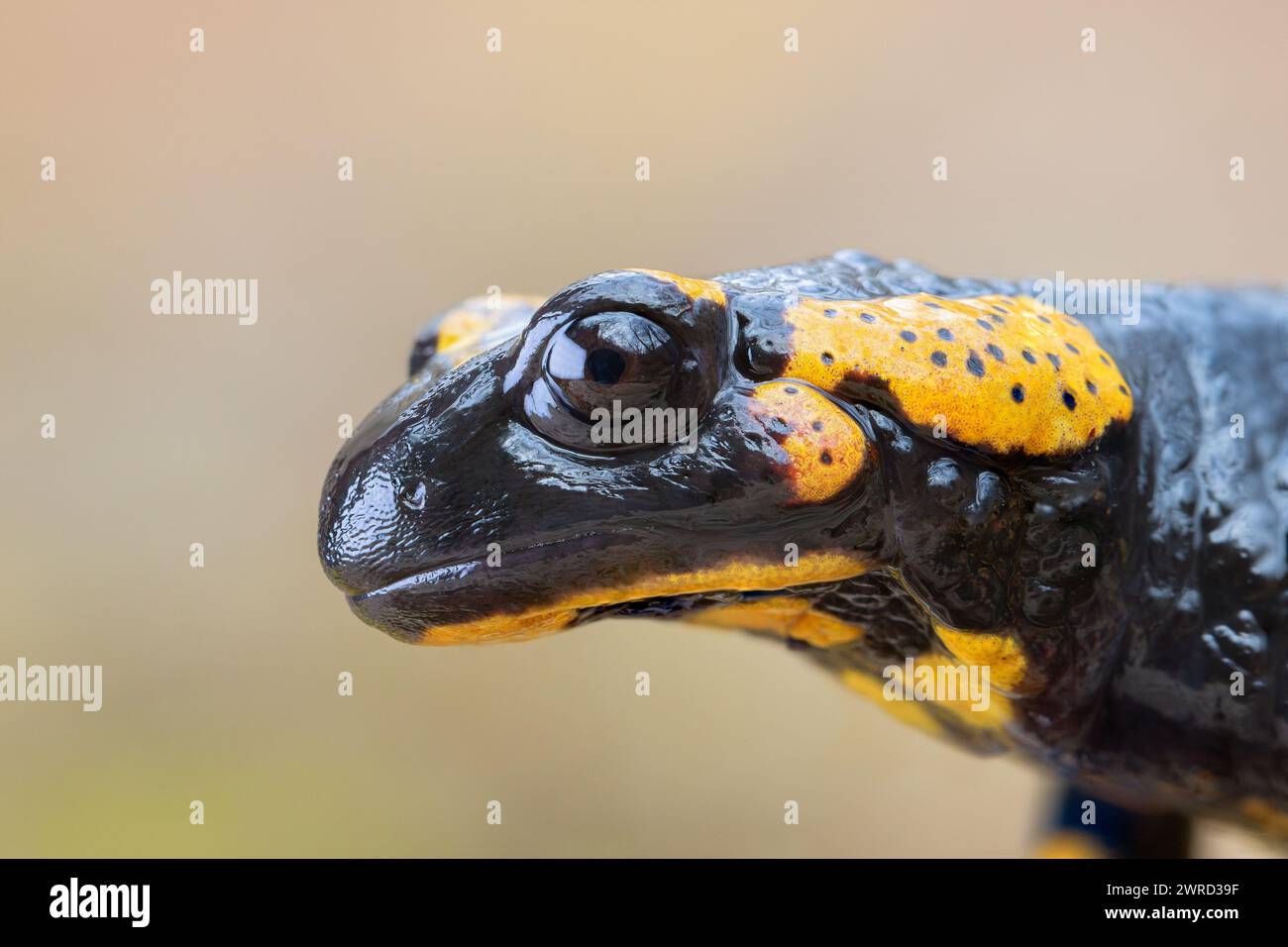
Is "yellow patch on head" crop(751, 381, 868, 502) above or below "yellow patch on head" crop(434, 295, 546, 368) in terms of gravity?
below

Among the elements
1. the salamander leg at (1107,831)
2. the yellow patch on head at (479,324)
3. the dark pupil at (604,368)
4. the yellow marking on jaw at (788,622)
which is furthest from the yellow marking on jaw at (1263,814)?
the yellow patch on head at (479,324)

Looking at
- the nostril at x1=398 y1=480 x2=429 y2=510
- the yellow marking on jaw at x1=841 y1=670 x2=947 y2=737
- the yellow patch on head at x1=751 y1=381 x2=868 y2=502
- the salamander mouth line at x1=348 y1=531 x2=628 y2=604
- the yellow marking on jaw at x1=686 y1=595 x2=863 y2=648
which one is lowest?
the yellow marking on jaw at x1=841 y1=670 x2=947 y2=737

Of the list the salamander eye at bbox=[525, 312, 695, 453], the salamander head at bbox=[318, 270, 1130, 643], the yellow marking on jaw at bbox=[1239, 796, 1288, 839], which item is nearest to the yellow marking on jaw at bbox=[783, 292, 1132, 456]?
the salamander head at bbox=[318, 270, 1130, 643]

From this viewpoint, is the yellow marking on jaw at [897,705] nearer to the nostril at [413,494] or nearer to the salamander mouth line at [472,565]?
the salamander mouth line at [472,565]

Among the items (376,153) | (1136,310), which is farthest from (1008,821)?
(376,153)

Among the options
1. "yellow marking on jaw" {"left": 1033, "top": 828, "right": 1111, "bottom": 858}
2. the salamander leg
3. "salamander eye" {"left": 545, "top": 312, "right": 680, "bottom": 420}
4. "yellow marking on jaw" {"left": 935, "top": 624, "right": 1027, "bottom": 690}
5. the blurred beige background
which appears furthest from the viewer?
the blurred beige background

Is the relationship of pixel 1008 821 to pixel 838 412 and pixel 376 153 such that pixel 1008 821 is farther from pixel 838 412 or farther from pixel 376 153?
pixel 376 153

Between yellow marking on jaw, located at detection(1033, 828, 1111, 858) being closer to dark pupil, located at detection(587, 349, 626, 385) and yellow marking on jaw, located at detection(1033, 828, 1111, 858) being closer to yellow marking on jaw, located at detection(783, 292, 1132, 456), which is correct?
yellow marking on jaw, located at detection(783, 292, 1132, 456)
